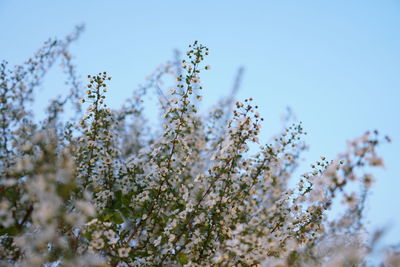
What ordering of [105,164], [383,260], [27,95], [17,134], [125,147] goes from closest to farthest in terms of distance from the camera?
[383,260] < [105,164] < [17,134] < [27,95] < [125,147]

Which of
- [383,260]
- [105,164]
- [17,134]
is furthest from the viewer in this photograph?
[17,134]

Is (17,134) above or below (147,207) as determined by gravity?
above

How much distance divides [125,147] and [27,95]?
1.88 metres

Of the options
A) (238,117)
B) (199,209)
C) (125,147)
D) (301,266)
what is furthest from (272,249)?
(125,147)

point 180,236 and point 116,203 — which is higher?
point 116,203

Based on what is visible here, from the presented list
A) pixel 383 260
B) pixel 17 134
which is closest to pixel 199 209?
pixel 383 260

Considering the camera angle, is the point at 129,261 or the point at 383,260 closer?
the point at 383,260

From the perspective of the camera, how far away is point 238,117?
368cm

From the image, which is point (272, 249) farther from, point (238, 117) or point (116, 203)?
point (116, 203)

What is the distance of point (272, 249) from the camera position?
125 inches

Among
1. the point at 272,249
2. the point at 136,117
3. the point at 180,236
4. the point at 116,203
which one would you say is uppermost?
the point at 136,117

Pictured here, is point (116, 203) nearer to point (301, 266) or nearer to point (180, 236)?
point (180, 236)

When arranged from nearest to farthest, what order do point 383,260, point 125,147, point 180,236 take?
point 383,260
point 180,236
point 125,147

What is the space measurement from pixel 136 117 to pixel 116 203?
2.71m
